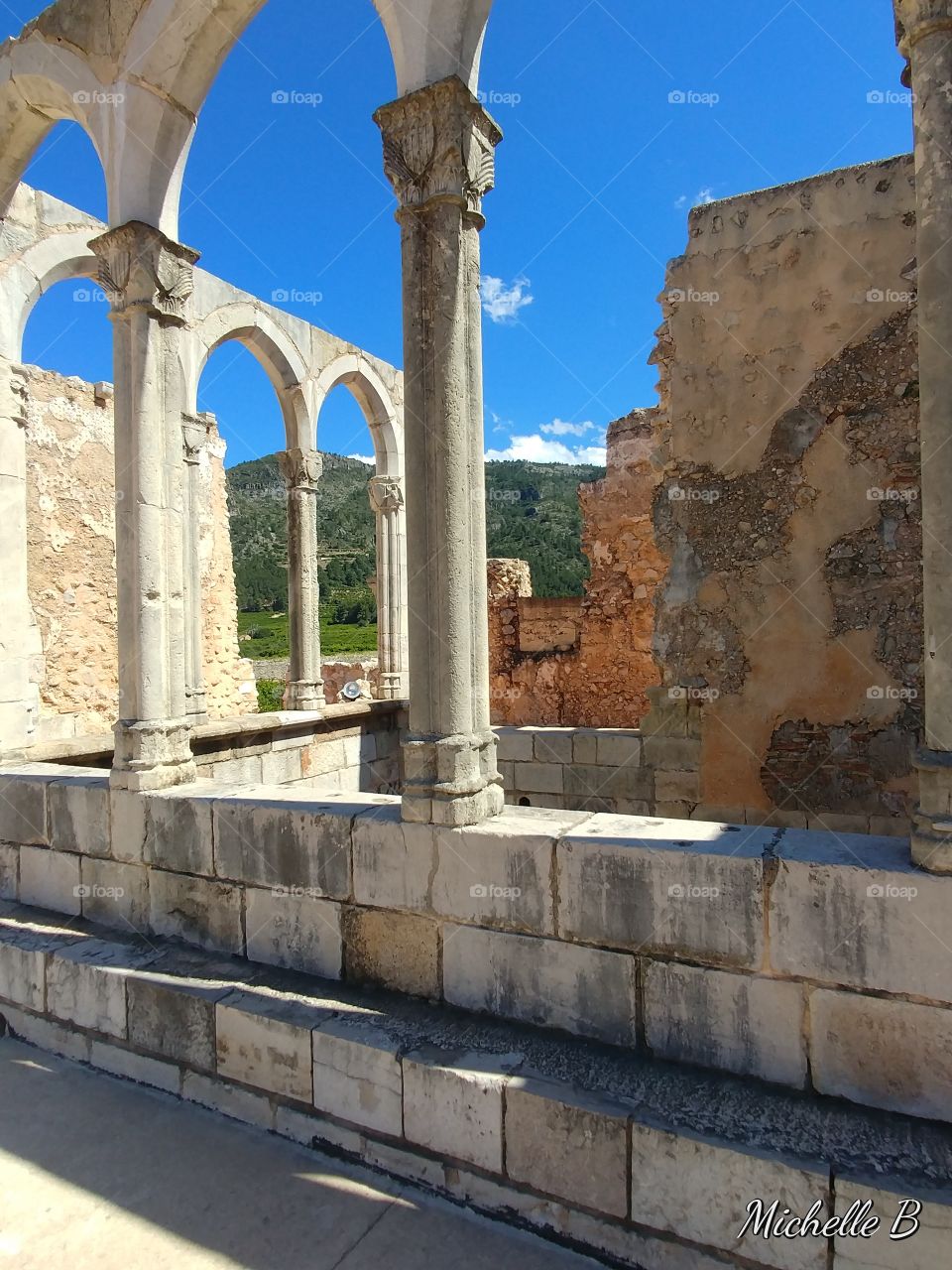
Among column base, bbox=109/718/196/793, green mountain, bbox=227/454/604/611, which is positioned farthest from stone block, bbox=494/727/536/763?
green mountain, bbox=227/454/604/611

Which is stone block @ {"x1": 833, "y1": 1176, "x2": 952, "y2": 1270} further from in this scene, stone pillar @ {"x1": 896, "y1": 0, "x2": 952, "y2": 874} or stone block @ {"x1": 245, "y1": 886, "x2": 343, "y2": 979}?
stone block @ {"x1": 245, "y1": 886, "x2": 343, "y2": 979}

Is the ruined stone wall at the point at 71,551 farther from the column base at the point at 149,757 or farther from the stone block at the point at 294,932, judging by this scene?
the stone block at the point at 294,932

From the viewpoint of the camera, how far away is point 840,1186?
6.53ft

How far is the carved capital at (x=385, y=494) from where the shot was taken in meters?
10.4

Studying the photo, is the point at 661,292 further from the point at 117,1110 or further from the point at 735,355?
the point at 117,1110

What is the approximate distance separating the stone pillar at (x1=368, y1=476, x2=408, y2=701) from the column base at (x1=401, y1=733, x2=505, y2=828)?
7114mm

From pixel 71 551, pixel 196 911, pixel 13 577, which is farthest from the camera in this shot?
pixel 71 551

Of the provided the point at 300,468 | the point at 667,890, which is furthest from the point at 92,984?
the point at 300,468

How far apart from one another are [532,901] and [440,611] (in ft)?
3.97

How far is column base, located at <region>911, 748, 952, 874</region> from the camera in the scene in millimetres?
2240

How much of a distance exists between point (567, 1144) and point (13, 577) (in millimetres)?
4879

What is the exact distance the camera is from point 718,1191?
215 centimetres

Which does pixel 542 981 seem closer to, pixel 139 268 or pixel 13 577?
pixel 139 268

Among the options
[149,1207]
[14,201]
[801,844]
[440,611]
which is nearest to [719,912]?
[801,844]
